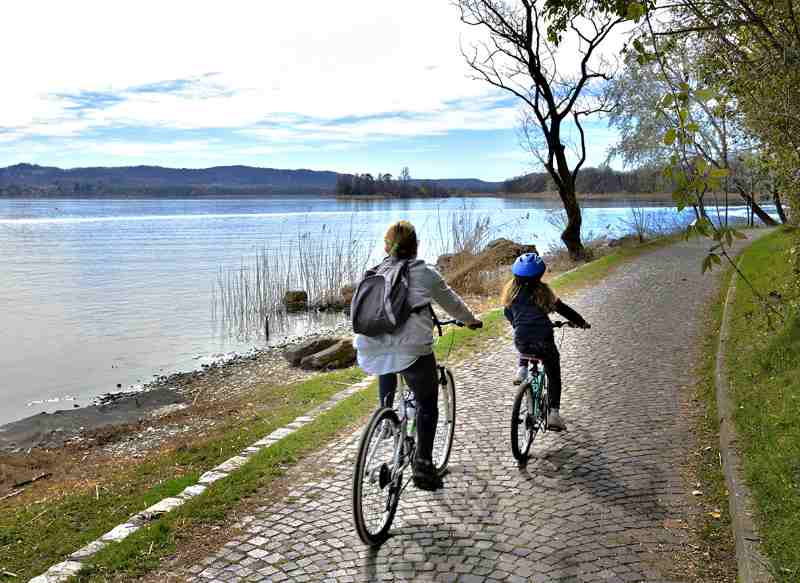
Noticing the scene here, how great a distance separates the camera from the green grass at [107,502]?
561 cm

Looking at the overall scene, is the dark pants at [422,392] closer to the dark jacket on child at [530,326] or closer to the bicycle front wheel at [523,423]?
the bicycle front wheel at [523,423]

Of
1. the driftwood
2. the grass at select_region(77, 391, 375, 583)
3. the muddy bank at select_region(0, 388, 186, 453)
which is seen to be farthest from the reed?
the grass at select_region(77, 391, 375, 583)

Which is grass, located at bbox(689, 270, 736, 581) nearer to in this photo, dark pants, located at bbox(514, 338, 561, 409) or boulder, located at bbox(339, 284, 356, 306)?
dark pants, located at bbox(514, 338, 561, 409)

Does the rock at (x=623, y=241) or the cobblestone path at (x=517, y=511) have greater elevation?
the rock at (x=623, y=241)

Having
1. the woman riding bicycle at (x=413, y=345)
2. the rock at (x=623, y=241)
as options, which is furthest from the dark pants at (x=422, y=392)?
the rock at (x=623, y=241)

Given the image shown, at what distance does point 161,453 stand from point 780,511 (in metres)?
6.92

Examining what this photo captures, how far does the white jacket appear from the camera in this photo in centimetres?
483

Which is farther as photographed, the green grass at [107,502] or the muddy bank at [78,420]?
the muddy bank at [78,420]

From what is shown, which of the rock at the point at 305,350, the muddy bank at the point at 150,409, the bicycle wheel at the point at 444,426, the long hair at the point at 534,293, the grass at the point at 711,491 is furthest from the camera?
the rock at the point at 305,350

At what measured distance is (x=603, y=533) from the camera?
4828mm

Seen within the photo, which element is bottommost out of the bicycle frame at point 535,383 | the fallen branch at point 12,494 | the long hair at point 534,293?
the fallen branch at point 12,494

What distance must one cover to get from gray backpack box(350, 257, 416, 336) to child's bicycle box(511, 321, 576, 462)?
62.4 inches

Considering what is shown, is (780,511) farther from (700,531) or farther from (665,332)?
(665,332)

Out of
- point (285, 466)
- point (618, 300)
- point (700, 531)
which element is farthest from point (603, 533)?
point (618, 300)
